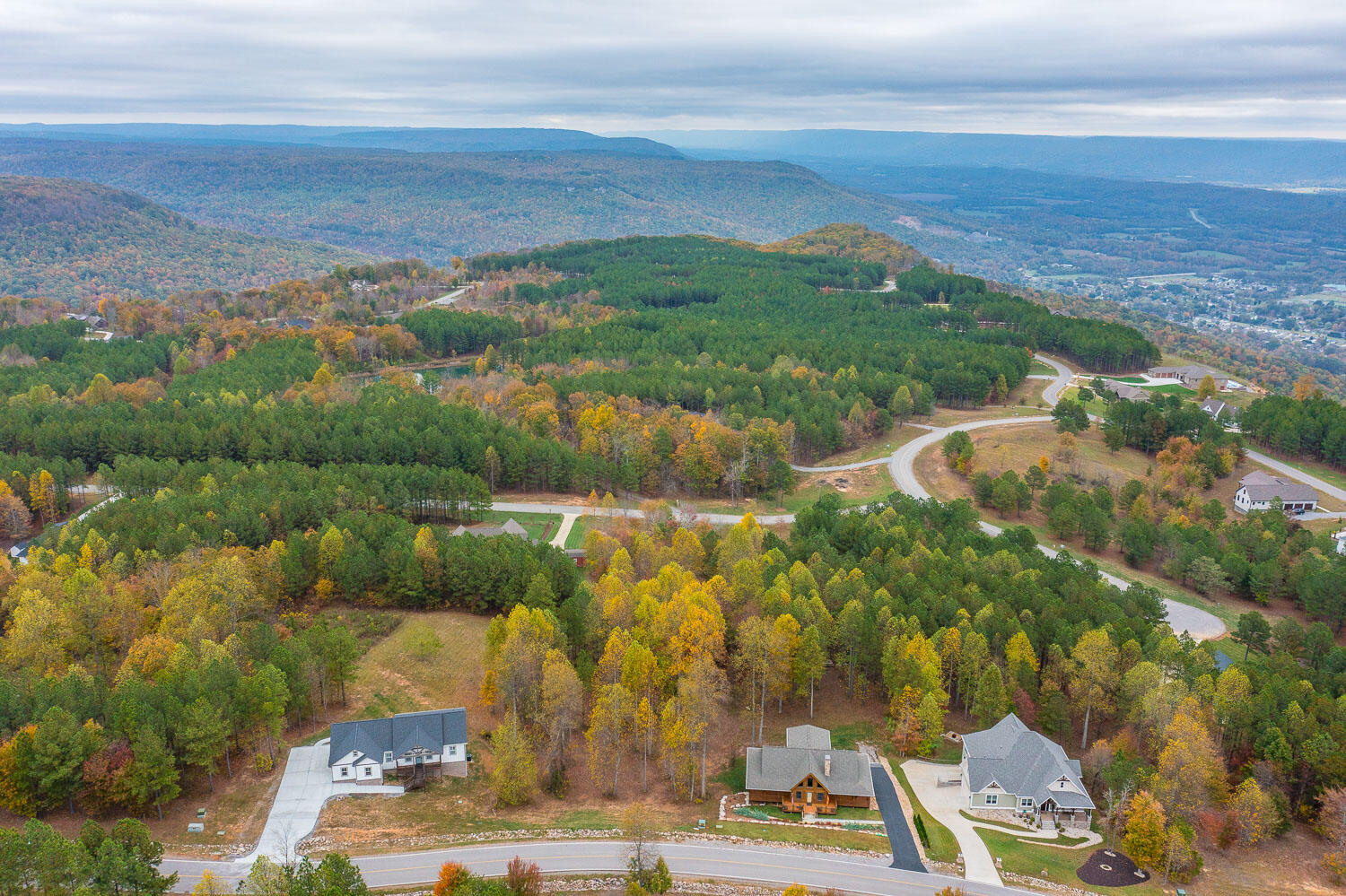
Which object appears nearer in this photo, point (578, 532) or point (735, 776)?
point (735, 776)

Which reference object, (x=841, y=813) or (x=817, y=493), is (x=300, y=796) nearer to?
(x=841, y=813)

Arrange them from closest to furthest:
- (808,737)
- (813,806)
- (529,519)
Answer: (813,806) → (808,737) → (529,519)

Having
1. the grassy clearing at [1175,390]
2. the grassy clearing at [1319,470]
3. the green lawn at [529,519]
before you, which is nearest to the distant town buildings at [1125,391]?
the grassy clearing at [1175,390]

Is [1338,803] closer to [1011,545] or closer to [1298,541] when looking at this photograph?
[1011,545]

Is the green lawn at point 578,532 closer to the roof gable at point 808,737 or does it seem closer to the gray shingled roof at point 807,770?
the roof gable at point 808,737

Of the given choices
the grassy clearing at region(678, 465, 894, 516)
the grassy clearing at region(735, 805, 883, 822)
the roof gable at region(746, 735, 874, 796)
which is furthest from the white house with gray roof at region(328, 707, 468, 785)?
the grassy clearing at region(678, 465, 894, 516)

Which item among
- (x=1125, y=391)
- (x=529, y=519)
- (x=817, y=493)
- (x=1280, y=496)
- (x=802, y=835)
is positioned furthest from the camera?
(x=1125, y=391)

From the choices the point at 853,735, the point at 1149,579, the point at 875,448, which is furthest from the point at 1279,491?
the point at 853,735
